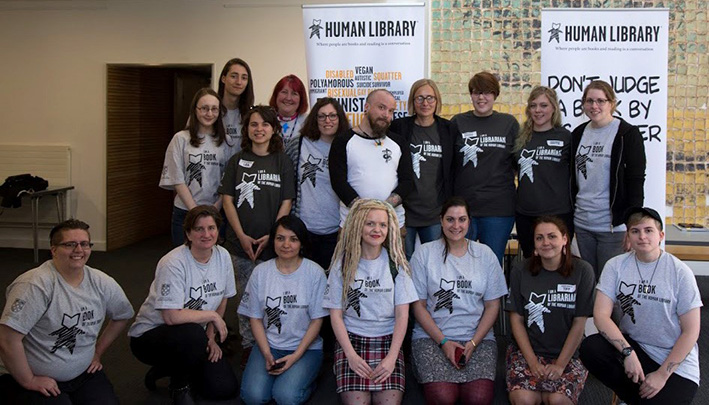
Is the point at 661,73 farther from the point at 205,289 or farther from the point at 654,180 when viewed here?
the point at 205,289

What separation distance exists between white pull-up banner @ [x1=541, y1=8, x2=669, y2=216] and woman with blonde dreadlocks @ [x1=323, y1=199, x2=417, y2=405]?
148cm

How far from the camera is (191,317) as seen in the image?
316 centimetres

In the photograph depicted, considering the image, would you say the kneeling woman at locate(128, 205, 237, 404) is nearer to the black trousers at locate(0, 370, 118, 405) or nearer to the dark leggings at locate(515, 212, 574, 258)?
the black trousers at locate(0, 370, 118, 405)

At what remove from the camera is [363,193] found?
351 centimetres

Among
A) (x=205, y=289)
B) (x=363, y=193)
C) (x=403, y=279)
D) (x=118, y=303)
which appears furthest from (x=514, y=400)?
(x=118, y=303)

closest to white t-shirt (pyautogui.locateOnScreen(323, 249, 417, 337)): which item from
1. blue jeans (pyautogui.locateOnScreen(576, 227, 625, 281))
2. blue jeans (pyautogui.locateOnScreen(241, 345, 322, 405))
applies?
blue jeans (pyautogui.locateOnScreen(241, 345, 322, 405))

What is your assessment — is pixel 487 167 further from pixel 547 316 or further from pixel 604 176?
pixel 547 316

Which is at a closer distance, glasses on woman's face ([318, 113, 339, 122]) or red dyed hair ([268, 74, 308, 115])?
glasses on woman's face ([318, 113, 339, 122])

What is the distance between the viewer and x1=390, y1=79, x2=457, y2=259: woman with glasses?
3664 millimetres

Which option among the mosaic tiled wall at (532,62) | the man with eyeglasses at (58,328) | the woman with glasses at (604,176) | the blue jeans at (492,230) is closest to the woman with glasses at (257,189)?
the man with eyeglasses at (58,328)

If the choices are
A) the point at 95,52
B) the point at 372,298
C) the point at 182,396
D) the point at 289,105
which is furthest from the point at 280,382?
the point at 95,52

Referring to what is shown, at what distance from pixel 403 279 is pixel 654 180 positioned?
67.5 inches

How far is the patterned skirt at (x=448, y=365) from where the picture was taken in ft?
10.2

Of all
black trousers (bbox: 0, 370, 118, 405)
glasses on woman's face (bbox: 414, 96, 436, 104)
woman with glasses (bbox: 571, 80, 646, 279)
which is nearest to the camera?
black trousers (bbox: 0, 370, 118, 405)
